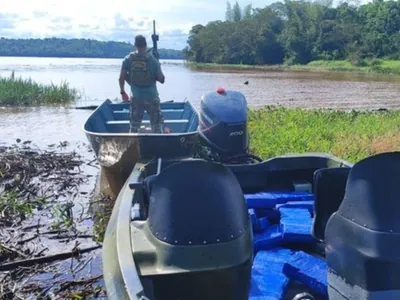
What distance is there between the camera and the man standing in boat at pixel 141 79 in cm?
743

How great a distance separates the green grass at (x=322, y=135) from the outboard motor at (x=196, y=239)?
227 inches

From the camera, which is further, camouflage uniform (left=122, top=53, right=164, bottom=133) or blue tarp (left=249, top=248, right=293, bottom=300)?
camouflage uniform (left=122, top=53, right=164, bottom=133)

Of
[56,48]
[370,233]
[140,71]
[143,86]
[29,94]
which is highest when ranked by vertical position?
[56,48]

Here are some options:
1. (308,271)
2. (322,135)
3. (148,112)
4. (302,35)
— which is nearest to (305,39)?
(302,35)

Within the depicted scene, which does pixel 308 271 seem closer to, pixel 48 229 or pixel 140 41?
pixel 48 229

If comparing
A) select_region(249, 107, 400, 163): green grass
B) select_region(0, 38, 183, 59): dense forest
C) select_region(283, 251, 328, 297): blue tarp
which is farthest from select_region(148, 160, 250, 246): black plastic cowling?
select_region(0, 38, 183, 59): dense forest

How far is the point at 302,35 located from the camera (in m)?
78.3

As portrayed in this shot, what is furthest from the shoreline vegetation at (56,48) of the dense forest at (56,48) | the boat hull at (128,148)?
the boat hull at (128,148)

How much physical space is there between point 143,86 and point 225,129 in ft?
7.08

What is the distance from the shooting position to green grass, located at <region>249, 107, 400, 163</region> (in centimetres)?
921

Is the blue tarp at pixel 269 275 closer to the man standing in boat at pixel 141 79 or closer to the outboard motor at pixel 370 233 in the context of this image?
the outboard motor at pixel 370 233

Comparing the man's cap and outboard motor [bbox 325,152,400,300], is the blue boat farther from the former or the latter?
the man's cap

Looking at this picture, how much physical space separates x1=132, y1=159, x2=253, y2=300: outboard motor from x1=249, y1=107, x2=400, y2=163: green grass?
577cm

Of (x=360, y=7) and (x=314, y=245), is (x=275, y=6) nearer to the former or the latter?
(x=360, y=7)
